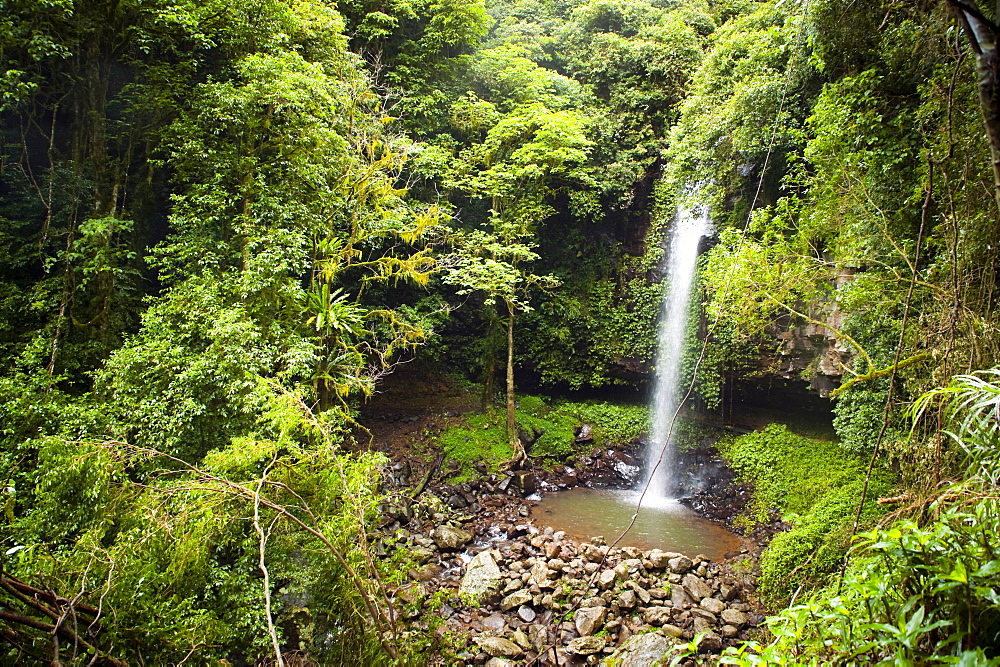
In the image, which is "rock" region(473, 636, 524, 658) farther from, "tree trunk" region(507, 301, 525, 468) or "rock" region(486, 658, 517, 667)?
"tree trunk" region(507, 301, 525, 468)

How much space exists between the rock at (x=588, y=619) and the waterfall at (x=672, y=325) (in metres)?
5.17

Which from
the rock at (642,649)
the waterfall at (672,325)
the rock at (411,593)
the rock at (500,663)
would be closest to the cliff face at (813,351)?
the waterfall at (672,325)

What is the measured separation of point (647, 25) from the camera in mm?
12906

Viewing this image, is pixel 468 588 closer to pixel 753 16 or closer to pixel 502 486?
pixel 502 486

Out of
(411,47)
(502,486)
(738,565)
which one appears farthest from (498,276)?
(738,565)

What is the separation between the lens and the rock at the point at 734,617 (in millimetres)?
5000

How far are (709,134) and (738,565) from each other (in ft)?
21.5

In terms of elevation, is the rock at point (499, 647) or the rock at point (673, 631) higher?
the rock at point (673, 631)

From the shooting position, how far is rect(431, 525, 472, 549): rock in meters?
6.96

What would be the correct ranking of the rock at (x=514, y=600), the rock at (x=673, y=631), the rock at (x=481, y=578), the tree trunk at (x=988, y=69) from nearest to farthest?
the tree trunk at (x=988, y=69), the rock at (x=673, y=631), the rock at (x=514, y=600), the rock at (x=481, y=578)

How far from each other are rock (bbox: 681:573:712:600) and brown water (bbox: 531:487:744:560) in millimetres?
1091

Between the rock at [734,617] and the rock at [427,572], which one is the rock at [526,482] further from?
the rock at [734,617]

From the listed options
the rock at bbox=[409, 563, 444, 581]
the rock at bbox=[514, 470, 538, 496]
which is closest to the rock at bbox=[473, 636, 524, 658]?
the rock at bbox=[409, 563, 444, 581]

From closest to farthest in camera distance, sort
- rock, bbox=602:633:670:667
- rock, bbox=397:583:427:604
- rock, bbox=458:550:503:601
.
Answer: rock, bbox=397:583:427:604 → rock, bbox=602:633:670:667 → rock, bbox=458:550:503:601
